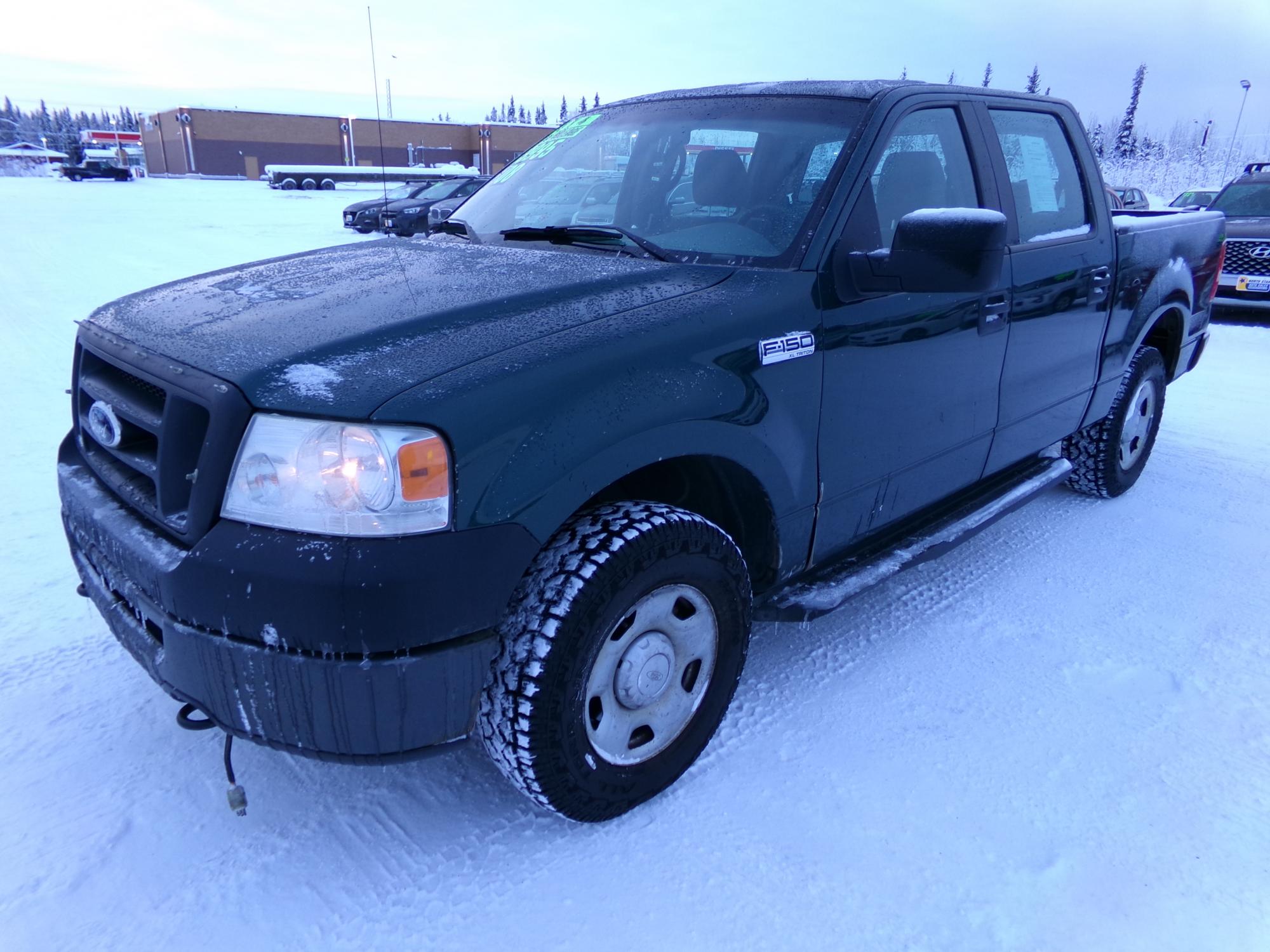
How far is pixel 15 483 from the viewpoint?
4.02 m

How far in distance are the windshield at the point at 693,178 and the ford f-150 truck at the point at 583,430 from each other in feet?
0.05

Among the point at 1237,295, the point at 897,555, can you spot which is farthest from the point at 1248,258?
the point at 897,555

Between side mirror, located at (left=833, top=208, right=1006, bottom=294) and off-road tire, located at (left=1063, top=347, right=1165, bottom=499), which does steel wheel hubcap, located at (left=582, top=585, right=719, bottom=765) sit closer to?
side mirror, located at (left=833, top=208, right=1006, bottom=294)

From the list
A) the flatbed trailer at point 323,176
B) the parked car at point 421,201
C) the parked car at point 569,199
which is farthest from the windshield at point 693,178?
the flatbed trailer at point 323,176

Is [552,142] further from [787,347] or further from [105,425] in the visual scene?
[105,425]

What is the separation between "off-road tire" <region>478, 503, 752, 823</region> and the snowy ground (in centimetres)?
20

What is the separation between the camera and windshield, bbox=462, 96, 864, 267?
2.51 m

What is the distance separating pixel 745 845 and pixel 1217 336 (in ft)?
30.8

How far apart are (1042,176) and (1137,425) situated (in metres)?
1.70

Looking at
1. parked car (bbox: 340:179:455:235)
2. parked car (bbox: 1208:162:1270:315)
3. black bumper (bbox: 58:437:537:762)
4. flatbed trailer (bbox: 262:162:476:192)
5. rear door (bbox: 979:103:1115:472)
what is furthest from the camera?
flatbed trailer (bbox: 262:162:476:192)

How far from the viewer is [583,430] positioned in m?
1.83

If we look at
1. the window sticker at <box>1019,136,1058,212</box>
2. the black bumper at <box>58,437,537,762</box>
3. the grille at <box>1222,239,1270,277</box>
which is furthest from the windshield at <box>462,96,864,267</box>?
the grille at <box>1222,239,1270,277</box>

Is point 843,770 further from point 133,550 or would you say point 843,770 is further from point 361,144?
point 361,144

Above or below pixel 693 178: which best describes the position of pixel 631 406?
below
